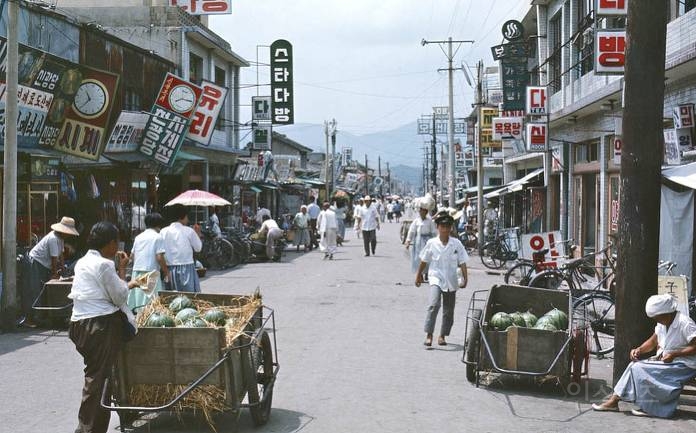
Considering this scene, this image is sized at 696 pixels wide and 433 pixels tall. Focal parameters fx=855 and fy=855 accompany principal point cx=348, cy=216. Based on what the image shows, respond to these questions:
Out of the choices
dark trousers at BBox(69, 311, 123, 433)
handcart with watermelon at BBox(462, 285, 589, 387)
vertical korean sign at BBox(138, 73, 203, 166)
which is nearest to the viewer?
dark trousers at BBox(69, 311, 123, 433)

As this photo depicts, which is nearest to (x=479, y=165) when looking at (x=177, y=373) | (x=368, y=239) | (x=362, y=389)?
(x=368, y=239)

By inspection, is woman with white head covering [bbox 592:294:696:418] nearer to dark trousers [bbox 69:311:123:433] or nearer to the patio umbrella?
dark trousers [bbox 69:311:123:433]

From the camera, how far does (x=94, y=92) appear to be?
18.5 metres

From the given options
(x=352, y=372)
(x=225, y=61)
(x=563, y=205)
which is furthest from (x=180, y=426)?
(x=225, y=61)

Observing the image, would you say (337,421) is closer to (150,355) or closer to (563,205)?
(150,355)

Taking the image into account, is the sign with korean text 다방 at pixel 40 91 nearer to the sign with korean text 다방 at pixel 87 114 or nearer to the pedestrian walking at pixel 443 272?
the sign with korean text 다방 at pixel 87 114

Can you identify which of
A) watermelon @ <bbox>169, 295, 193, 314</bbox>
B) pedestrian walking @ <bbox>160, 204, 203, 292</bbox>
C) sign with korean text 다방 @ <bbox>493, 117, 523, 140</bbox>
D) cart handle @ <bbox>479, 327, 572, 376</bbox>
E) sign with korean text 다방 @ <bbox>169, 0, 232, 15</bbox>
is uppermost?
A: sign with korean text 다방 @ <bbox>169, 0, 232, 15</bbox>

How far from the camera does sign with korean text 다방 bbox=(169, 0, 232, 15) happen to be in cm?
3394

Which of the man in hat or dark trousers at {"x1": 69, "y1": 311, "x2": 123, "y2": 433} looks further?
the man in hat

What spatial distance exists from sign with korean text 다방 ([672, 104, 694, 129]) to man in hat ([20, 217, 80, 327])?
1007 cm

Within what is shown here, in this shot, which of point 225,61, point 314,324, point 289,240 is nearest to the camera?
point 314,324

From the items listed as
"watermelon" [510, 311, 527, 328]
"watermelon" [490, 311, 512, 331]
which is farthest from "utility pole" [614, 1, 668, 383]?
"watermelon" [490, 311, 512, 331]

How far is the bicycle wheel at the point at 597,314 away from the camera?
11.2 metres

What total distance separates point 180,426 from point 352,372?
271 centimetres
